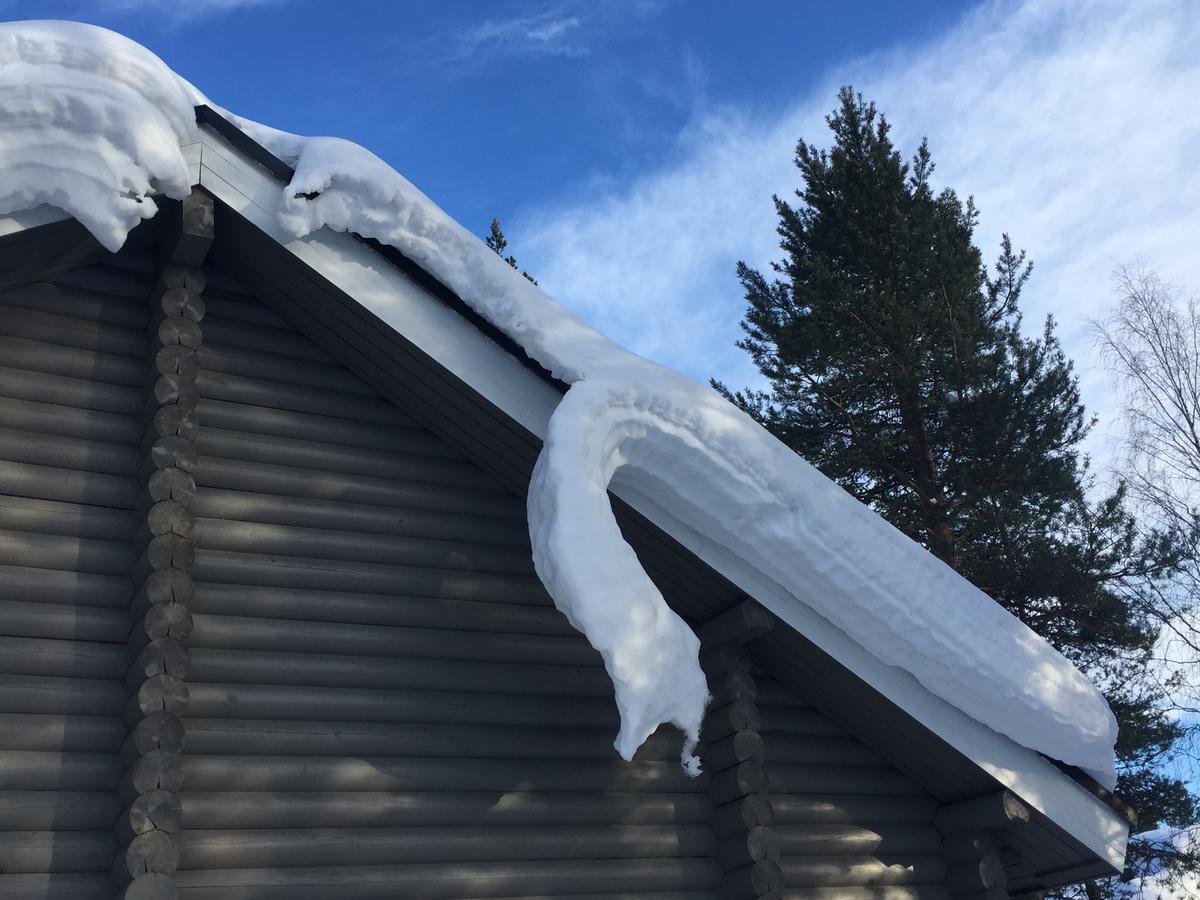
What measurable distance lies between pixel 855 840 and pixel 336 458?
324 centimetres

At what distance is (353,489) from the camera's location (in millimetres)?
5469

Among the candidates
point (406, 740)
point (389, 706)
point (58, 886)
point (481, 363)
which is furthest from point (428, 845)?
point (481, 363)

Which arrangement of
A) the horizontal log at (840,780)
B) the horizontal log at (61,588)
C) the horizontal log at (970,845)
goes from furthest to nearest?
the horizontal log at (970,845), the horizontal log at (840,780), the horizontal log at (61,588)

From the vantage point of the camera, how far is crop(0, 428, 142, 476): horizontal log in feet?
15.9

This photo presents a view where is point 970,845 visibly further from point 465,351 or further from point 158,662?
point 158,662

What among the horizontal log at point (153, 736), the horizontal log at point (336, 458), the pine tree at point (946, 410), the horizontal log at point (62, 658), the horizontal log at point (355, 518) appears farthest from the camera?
the pine tree at point (946, 410)

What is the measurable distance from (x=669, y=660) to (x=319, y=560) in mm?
1736

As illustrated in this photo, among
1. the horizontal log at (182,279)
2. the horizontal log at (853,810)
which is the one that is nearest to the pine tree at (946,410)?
the horizontal log at (853,810)

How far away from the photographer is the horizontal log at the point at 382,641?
4.93m

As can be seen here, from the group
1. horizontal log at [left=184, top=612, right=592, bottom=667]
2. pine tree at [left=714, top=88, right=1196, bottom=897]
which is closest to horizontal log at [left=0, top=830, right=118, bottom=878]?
horizontal log at [left=184, top=612, right=592, bottom=667]

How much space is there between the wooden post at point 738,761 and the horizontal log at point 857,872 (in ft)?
1.02

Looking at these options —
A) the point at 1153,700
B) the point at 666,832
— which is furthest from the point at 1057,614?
the point at 666,832

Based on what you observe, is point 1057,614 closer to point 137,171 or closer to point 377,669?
point 377,669

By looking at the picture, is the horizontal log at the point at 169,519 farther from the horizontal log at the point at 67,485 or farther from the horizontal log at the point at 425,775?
the horizontal log at the point at 425,775
